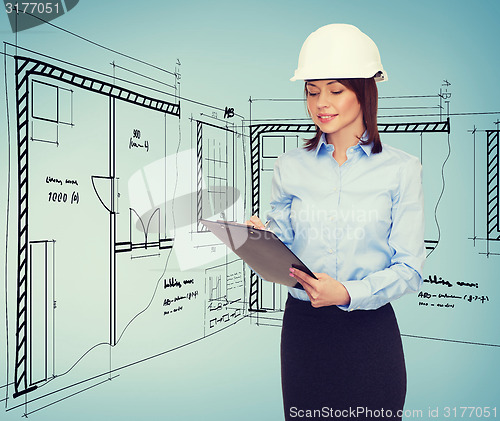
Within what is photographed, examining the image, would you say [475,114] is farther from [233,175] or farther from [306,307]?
[306,307]

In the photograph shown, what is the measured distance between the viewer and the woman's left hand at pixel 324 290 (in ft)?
3.65

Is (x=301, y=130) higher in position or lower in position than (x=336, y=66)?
higher

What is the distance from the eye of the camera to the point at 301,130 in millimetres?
3475

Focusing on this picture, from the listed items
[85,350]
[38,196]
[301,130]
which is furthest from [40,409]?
[301,130]

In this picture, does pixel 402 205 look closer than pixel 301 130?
Yes

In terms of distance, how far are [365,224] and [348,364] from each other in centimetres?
34

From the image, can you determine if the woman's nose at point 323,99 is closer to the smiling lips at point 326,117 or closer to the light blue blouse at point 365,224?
the smiling lips at point 326,117

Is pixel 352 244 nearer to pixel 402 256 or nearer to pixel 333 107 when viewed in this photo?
pixel 402 256

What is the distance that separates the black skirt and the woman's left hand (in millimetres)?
90

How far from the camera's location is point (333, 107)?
122 centimetres

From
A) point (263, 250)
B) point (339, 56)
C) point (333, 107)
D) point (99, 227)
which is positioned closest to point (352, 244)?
point (263, 250)

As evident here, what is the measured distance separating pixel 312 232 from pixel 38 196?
1.23 metres

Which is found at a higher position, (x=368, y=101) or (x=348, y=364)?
(x=368, y=101)

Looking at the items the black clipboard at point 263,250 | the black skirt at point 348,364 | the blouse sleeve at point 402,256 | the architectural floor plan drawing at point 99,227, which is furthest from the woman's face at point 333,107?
the architectural floor plan drawing at point 99,227
